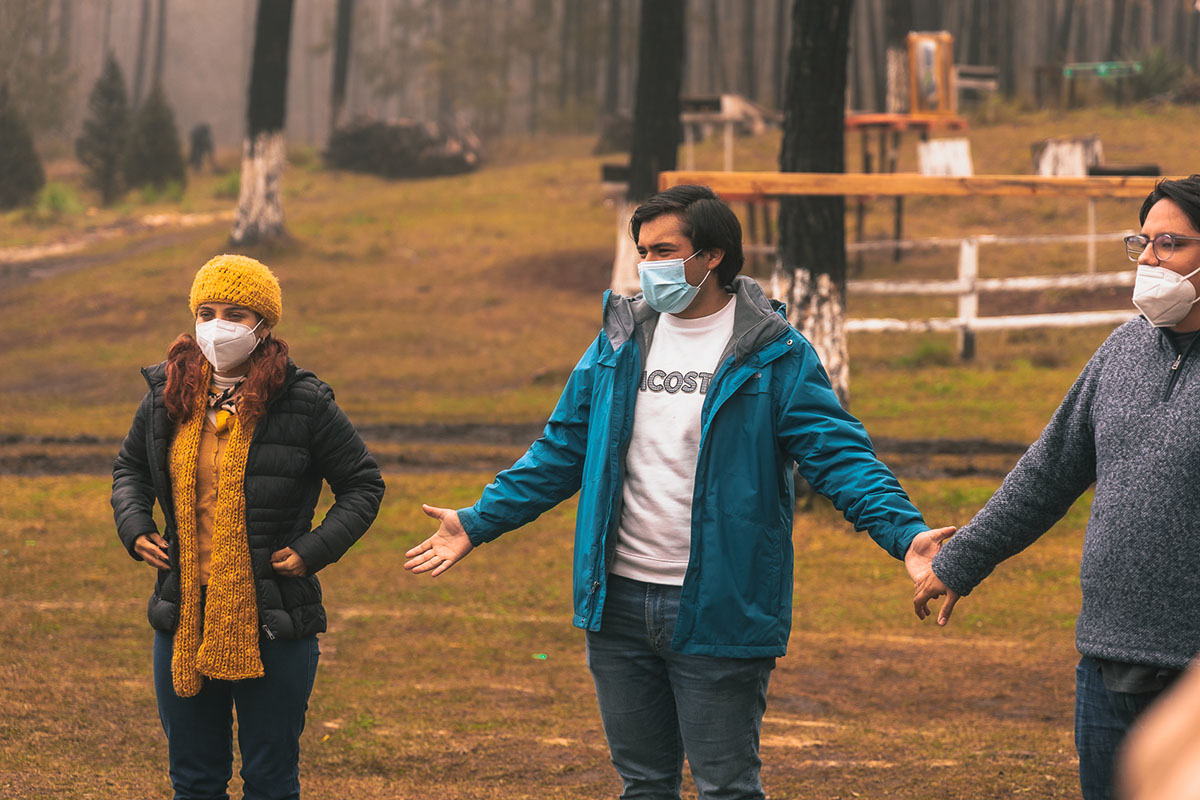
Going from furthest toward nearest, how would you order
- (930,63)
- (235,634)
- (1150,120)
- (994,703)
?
(1150,120) → (930,63) → (994,703) → (235,634)

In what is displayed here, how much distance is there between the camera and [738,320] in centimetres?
340

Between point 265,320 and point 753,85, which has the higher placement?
point 753,85

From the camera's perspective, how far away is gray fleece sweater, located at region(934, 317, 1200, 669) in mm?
2748

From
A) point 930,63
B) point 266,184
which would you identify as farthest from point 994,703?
point 266,184

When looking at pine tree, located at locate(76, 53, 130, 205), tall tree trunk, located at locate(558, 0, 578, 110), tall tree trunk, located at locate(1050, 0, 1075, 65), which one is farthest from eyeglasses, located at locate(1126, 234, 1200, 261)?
tall tree trunk, located at locate(558, 0, 578, 110)

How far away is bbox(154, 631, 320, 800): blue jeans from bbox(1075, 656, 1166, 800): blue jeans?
194 cm

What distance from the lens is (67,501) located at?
1020cm

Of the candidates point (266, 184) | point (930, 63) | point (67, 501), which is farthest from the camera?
point (266, 184)

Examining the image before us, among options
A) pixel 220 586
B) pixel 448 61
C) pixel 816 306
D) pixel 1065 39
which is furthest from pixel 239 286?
pixel 448 61

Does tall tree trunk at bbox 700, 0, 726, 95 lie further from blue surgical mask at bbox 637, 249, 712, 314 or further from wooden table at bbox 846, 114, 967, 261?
blue surgical mask at bbox 637, 249, 712, 314

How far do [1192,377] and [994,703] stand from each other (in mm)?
3794

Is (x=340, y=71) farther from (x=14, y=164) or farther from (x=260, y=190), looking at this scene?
(x=260, y=190)

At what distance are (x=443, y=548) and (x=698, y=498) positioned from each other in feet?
2.71

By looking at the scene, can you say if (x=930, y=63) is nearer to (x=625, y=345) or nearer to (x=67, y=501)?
(x=67, y=501)
